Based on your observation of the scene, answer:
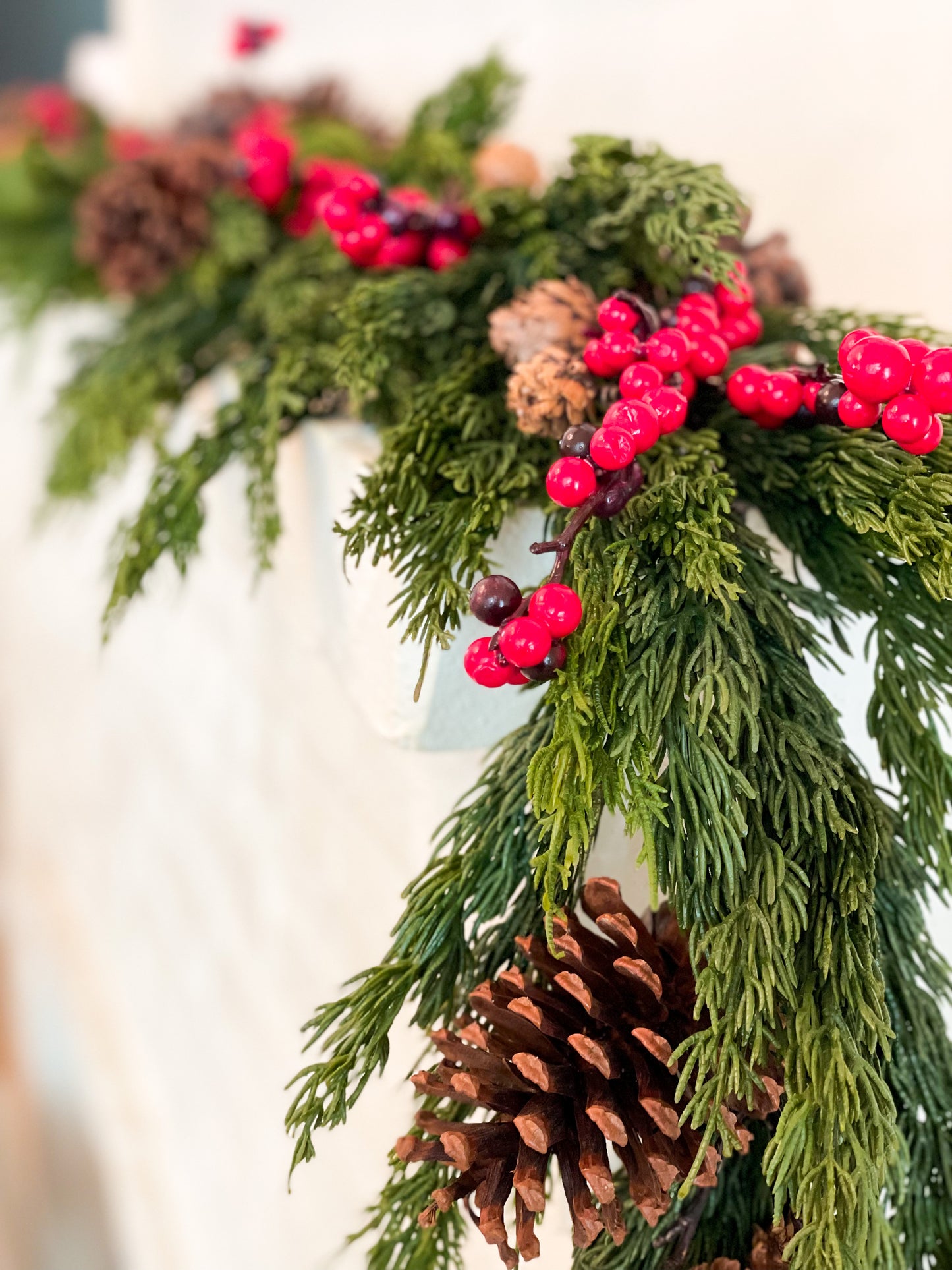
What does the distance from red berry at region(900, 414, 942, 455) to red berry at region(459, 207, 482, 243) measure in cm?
26

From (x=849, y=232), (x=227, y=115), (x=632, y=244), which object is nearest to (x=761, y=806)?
(x=632, y=244)

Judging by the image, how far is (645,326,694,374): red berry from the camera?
0.36 meters

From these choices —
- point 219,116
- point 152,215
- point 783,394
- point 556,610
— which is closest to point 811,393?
point 783,394

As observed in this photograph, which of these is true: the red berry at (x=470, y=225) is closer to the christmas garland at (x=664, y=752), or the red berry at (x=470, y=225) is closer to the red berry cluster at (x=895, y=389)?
the christmas garland at (x=664, y=752)

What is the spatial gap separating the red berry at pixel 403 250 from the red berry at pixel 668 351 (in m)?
0.17

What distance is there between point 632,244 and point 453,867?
27cm

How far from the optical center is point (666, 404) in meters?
0.33

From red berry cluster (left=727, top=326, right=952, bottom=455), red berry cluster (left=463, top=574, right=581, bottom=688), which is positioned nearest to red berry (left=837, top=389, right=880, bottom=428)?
red berry cluster (left=727, top=326, right=952, bottom=455)

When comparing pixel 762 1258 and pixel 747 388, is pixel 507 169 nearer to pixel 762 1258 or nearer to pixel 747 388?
pixel 747 388

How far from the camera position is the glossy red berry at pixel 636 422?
1.05 ft

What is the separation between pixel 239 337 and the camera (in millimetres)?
644

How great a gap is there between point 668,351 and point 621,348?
19mm

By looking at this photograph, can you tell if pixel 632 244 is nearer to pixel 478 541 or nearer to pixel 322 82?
pixel 478 541

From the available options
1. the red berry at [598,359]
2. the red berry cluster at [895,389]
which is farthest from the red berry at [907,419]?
the red berry at [598,359]
